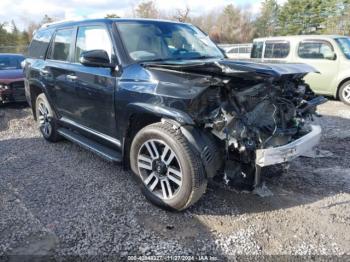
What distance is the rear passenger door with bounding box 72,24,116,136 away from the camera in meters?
3.73

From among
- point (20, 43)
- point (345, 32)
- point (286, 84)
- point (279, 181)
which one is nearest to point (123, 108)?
point (286, 84)

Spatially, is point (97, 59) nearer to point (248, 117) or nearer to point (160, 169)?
point (160, 169)

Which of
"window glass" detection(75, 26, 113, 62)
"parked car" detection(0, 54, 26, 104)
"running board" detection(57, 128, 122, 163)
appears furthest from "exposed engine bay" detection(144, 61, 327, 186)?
"parked car" detection(0, 54, 26, 104)

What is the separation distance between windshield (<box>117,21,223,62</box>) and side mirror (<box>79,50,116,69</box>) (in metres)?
0.26

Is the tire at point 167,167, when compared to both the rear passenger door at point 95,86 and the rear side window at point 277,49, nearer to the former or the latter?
the rear passenger door at point 95,86

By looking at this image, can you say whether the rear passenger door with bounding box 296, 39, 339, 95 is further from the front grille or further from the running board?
the front grille

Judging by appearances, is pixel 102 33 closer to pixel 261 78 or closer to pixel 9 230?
pixel 261 78

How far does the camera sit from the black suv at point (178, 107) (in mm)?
2951

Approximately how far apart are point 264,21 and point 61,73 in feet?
155

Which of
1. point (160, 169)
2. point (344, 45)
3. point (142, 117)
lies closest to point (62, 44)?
point (142, 117)

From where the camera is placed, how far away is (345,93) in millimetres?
8742

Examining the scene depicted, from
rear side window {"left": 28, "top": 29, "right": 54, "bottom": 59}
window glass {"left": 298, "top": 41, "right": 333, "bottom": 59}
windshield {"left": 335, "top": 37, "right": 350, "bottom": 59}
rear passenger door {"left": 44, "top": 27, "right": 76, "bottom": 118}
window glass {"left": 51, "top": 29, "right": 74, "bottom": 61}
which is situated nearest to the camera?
rear passenger door {"left": 44, "top": 27, "right": 76, "bottom": 118}

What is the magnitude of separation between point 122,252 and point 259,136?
1557 millimetres

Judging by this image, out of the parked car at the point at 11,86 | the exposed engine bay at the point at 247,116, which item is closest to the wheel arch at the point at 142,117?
the exposed engine bay at the point at 247,116
